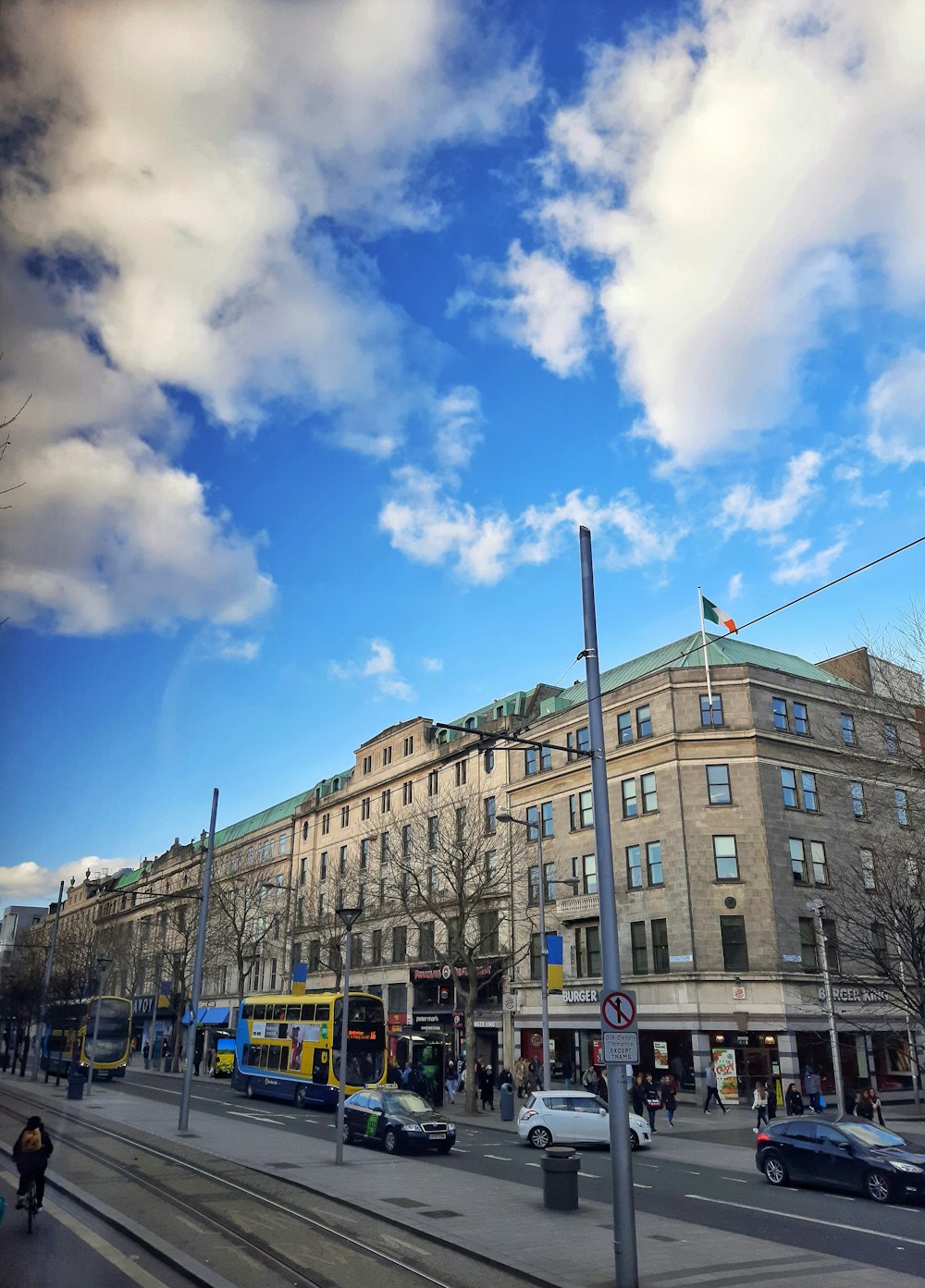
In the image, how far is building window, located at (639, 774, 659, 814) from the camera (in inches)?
1771

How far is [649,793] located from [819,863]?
8.13 m

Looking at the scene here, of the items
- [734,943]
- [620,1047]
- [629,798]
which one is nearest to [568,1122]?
[620,1047]

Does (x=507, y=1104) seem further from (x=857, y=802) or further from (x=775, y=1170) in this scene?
(x=857, y=802)

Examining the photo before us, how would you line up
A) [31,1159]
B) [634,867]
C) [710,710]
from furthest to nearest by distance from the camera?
[634,867]
[710,710]
[31,1159]

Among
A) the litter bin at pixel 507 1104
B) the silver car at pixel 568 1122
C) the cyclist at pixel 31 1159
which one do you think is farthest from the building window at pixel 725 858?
the cyclist at pixel 31 1159

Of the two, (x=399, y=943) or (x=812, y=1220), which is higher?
(x=399, y=943)

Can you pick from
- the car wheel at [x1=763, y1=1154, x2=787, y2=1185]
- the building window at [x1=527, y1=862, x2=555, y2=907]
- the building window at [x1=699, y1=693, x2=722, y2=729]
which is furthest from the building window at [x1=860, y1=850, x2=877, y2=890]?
the car wheel at [x1=763, y1=1154, x2=787, y2=1185]

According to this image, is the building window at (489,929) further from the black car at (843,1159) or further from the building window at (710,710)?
the black car at (843,1159)

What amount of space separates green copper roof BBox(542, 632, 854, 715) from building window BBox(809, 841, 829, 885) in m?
7.43

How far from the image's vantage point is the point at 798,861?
43375mm

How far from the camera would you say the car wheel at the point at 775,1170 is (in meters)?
20.7

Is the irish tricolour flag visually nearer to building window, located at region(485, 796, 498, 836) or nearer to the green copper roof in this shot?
the green copper roof

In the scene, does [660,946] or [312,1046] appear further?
[660,946]

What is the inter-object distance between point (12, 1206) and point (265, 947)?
198 ft
